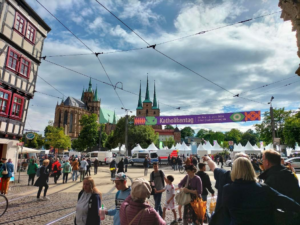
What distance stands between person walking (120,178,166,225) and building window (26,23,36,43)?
19.3 meters

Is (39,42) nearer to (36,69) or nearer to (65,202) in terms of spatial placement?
(36,69)

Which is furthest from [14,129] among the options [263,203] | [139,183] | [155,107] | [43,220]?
[155,107]

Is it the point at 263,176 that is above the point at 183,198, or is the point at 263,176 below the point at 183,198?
above

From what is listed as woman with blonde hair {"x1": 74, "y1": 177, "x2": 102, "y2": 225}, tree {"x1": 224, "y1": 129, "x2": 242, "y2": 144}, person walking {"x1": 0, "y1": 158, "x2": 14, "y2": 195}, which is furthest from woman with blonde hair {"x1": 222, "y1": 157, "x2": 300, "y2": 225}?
→ tree {"x1": 224, "y1": 129, "x2": 242, "y2": 144}

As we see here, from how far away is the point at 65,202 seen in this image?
8633 mm

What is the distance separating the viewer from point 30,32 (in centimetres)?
1797

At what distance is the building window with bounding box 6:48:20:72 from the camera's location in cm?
1595

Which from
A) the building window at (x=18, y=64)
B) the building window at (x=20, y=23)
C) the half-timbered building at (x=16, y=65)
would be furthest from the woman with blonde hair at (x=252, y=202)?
the building window at (x=20, y=23)

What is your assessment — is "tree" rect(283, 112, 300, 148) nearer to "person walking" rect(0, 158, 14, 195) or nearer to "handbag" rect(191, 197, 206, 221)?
"handbag" rect(191, 197, 206, 221)

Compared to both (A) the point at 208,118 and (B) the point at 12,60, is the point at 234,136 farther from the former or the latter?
(B) the point at 12,60

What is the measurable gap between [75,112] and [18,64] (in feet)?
272

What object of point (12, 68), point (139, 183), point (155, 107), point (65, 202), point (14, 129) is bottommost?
point (65, 202)

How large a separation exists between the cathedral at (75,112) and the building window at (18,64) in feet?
249

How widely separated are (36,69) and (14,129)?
18.7 ft
